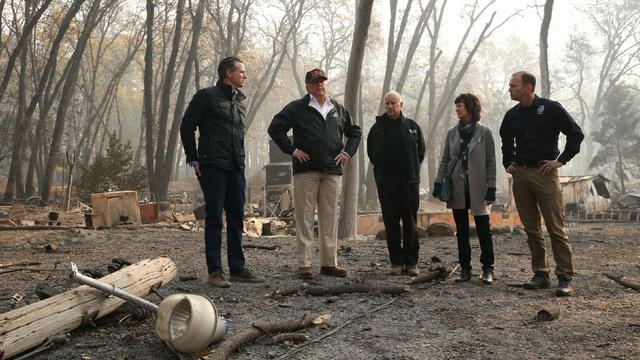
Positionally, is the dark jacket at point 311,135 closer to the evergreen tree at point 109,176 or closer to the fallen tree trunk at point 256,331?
the fallen tree trunk at point 256,331

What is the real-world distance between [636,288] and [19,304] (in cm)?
584

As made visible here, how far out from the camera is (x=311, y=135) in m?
5.57

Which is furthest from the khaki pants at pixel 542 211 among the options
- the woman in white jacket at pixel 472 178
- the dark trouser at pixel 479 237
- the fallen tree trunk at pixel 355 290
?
the fallen tree trunk at pixel 355 290

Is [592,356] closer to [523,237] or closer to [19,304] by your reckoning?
[19,304]

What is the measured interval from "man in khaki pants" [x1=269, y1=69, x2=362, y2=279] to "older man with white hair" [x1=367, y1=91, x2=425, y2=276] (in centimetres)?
47

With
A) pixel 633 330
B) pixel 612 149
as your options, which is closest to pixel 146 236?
pixel 633 330

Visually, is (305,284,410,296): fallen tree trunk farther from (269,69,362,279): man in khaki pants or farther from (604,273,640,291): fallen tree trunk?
(604,273,640,291): fallen tree trunk

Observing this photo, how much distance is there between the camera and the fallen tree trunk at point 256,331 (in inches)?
123

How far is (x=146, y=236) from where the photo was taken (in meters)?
10.8

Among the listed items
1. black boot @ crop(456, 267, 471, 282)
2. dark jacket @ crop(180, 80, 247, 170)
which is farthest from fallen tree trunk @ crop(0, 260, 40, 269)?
black boot @ crop(456, 267, 471, 282)

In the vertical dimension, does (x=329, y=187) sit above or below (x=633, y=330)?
above

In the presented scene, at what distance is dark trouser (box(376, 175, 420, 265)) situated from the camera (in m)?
5.91

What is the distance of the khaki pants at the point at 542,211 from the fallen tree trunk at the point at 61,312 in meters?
3.77

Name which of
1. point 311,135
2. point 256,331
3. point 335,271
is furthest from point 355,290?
point 311,135
